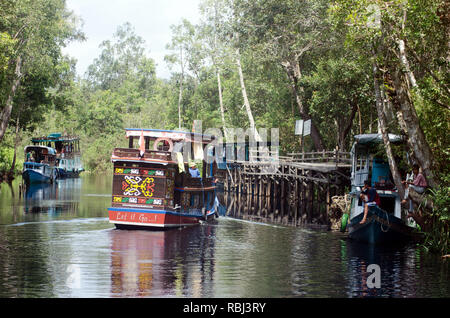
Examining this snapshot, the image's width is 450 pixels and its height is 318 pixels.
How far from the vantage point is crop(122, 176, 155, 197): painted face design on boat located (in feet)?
81.4

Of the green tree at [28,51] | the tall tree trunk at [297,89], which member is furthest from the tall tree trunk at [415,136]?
the green tree at [28,51]

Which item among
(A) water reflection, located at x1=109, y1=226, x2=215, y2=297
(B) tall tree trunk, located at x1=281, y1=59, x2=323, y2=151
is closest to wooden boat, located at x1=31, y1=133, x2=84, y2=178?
(B) tall tree trunk, located at x1=281, y1=59, x2=323, y2=151

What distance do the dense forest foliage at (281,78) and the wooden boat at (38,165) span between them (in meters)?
2.09

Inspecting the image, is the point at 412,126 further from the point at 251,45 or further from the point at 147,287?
the point at 251,45

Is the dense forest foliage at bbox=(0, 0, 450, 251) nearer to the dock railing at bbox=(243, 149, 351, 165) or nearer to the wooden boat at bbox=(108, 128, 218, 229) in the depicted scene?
the dock railing at bbox=(243, 149, 351, 165)

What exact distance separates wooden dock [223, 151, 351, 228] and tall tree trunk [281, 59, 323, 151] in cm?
268

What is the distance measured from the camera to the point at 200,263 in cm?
1920

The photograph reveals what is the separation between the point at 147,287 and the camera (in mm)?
15352

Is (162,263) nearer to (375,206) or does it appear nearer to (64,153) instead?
(375,206)

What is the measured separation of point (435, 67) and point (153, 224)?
1219 cm

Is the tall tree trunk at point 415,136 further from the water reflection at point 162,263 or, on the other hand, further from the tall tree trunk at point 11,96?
the tall tree trunk at point 11,96

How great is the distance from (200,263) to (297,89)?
23.7 meters

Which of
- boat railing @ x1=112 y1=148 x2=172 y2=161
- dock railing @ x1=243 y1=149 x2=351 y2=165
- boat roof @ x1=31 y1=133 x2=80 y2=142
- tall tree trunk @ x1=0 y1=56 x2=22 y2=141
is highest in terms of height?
tall tree trunk @ x1=0 y1=56 x2=22 y2=141

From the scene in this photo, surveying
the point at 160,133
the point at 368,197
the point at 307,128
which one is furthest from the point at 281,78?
the point at 368,197
